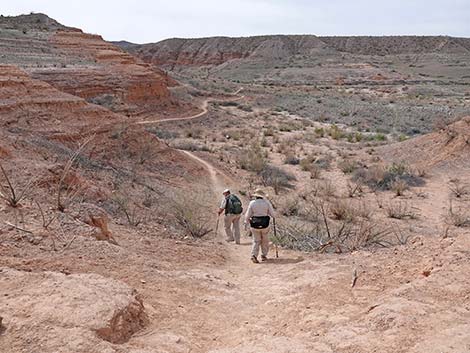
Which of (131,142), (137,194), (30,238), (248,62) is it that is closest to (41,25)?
(131,142)

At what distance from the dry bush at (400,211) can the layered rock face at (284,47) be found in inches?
2976

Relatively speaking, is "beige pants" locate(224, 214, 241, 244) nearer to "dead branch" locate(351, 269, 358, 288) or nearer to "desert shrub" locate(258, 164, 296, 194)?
"dead branch" locate(351, 269, 358, 288)

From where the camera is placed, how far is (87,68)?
27219mm

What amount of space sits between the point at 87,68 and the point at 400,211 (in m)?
19.6

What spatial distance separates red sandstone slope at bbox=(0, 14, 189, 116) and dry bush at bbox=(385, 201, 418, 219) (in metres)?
15.7

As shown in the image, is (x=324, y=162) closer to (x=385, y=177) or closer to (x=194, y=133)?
(x=385, y=177)

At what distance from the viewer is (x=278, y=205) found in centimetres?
1392

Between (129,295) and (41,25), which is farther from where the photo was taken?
(41,25)

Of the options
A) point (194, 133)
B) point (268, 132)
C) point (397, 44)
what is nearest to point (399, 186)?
point (268, 132)

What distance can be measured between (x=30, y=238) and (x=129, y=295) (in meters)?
1.74

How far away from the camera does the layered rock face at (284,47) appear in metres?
89.8

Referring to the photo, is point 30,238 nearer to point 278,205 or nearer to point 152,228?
point 152,228

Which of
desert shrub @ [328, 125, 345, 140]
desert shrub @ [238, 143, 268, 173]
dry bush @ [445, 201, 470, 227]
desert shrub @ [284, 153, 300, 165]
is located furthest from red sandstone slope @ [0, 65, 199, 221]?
desert shrub @ [328, 125, 345, 140]

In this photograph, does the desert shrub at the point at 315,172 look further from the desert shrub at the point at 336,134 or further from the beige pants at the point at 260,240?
the beige pants at the point at 260,240
